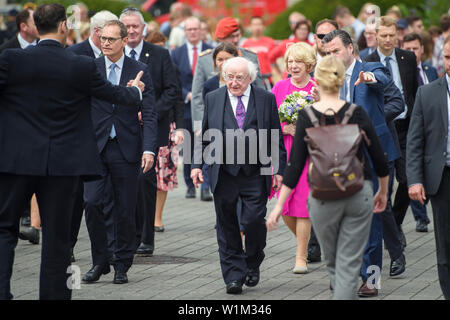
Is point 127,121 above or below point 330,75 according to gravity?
below

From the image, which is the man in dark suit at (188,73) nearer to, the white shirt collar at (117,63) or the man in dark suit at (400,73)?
the man in dark suit at (400,73)

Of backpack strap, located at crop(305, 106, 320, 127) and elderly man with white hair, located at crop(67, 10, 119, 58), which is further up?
elderly man with white hair, located at crop(67, 10, 119, 58)

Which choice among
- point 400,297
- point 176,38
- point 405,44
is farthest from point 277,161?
point 176,38

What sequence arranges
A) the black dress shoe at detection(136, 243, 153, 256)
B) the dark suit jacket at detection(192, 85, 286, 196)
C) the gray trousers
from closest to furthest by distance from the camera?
the gray trousers, the dark suit jacket at detection(192, 85, 286, 196), the black dress shoe at detection(136, 243, 153, 256)

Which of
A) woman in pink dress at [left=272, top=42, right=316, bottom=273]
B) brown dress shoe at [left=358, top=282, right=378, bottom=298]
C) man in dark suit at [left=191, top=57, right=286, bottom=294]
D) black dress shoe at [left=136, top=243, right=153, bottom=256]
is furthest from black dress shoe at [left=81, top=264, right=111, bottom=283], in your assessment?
brown dress shoe at [left=358, top=282, right=378, bottom=298]

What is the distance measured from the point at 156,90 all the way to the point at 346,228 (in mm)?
4303

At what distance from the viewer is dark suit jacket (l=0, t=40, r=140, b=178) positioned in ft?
20.7

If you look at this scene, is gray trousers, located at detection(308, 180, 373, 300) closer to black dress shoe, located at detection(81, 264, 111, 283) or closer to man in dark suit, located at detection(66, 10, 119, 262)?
black dress shoe, located at detection(81, 264, 111, 283)

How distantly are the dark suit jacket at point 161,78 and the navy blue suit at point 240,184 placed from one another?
6.47 feet

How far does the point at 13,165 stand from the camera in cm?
630

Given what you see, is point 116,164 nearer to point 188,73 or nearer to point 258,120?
point 258,120

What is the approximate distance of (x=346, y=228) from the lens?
6.03 metres

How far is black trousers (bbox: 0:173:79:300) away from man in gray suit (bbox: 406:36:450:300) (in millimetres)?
2579

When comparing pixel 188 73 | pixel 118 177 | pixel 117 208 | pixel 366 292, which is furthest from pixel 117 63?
pixel 188 73
